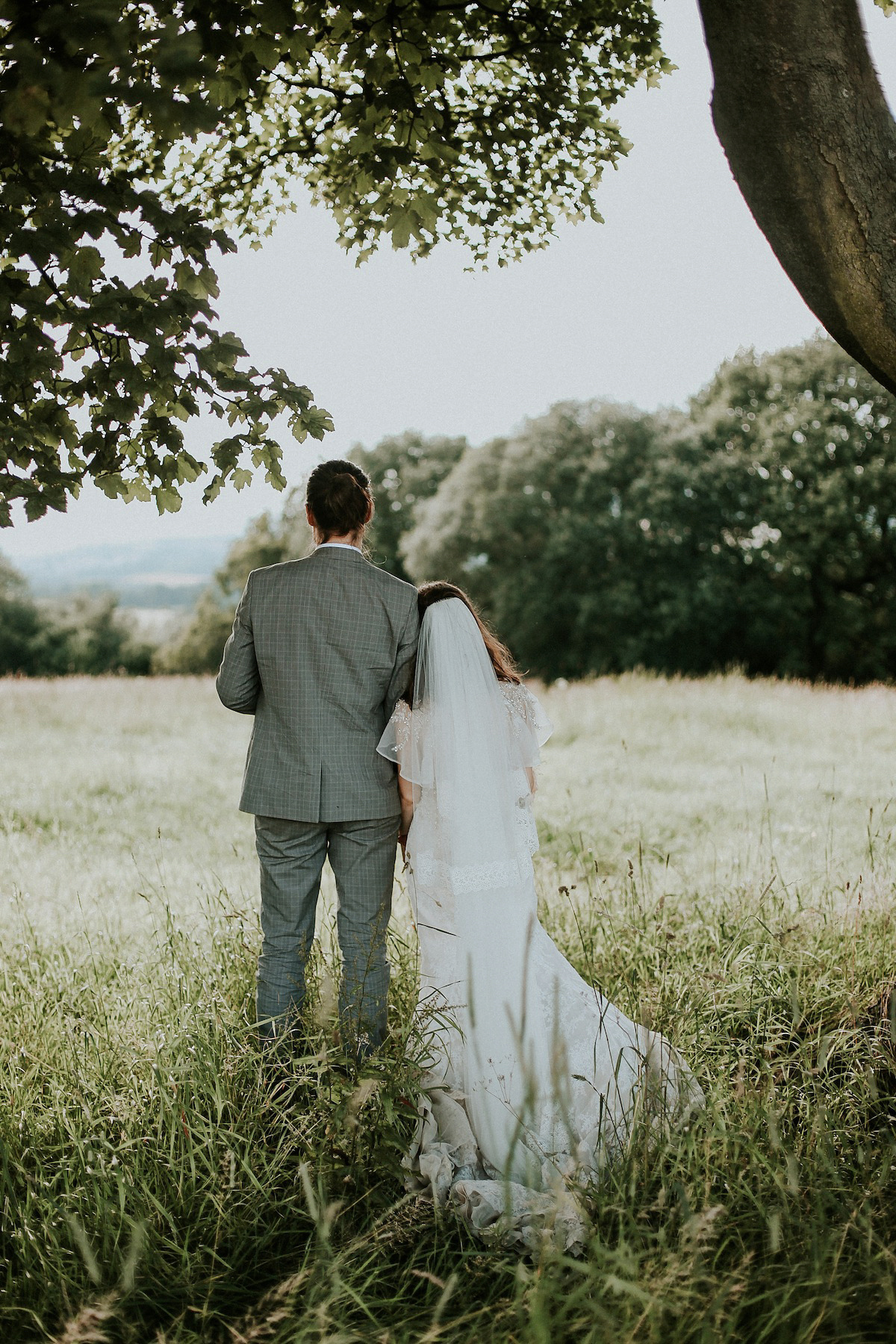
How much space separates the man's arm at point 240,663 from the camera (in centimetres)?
381

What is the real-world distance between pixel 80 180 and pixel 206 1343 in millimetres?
3502

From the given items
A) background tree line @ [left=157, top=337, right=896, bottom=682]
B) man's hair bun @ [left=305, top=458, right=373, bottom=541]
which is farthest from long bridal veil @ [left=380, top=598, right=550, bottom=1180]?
background tree line @ [left=157, top=337, right=896, bottom=682]

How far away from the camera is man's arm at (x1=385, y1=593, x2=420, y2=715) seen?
3830 millimetres

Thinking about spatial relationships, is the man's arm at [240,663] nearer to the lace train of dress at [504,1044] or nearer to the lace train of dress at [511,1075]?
the lace train of dress at [504,1044]

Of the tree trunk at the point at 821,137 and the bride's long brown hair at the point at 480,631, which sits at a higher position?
the tree trunk at the point at 821,137

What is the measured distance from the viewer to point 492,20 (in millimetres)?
4543

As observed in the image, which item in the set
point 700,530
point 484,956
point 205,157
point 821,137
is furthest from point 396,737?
point 700,530

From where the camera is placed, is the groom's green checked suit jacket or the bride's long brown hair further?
the bride's long brown hair

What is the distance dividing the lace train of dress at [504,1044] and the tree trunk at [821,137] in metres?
1.93

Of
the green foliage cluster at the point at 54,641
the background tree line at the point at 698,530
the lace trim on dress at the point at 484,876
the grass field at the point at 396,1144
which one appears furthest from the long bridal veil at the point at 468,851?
the green foliage cluster at the point at 54,641

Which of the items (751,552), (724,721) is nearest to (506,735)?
(724,721)

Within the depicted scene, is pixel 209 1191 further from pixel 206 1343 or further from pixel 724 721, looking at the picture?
pixel 724 721

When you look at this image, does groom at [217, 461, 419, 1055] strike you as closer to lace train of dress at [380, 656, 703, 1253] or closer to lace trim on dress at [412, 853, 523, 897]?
lace train of dress at [380, 656, 703, 1253]

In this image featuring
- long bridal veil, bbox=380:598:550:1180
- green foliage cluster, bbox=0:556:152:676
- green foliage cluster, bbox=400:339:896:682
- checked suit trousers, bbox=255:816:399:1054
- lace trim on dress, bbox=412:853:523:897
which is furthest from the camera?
green foliage cluster, bbox=0:556:152:676
